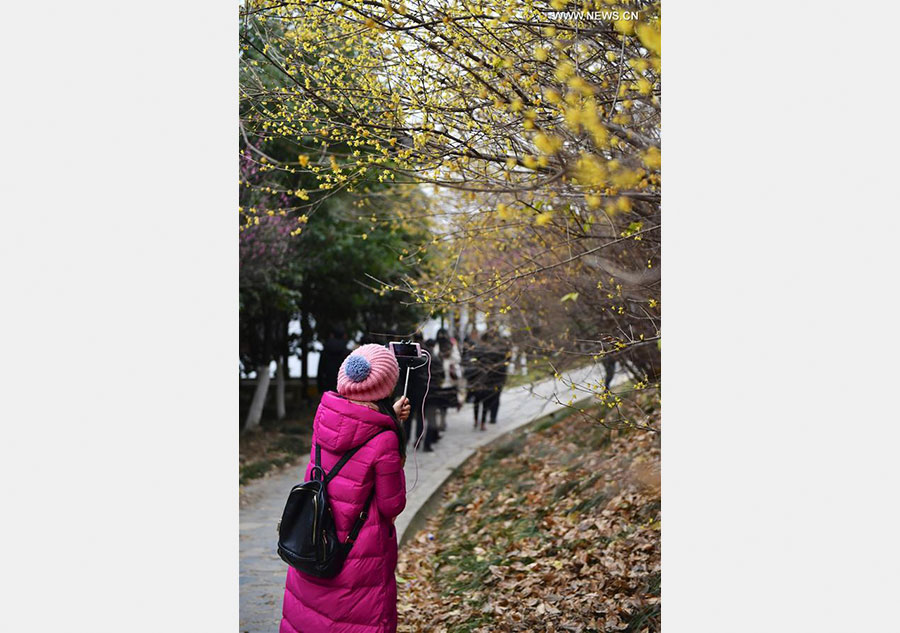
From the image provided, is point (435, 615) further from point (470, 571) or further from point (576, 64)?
point (576, 64)

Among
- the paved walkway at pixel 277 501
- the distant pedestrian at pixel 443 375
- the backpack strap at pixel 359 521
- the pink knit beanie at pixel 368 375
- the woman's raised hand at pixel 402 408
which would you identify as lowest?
the paved walkway at pixel 277 501

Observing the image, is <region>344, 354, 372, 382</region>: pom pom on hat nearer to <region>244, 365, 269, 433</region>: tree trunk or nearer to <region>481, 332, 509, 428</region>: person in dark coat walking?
<region>481, 332, 509, 428</region>: person in dark coat walking

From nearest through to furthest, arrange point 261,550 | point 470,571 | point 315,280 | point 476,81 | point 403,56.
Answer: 1. point 476,81
2. point 403,56
3. point 470,571
4. point 261,550
5. point 315,280

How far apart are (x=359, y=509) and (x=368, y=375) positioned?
22.1 inches

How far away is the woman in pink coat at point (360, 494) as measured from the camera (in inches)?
124

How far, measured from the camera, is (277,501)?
8125mm

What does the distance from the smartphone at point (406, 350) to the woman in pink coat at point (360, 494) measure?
1.11ft

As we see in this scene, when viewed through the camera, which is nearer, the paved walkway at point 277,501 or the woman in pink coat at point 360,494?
the woman in pink coat at point 360,494

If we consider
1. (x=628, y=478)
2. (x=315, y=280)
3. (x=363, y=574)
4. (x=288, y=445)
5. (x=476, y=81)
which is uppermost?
(x=476, y=81)

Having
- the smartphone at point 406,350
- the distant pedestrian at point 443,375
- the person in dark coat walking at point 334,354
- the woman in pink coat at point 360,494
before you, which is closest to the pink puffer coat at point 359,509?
the woman in pink coat at point 360,494

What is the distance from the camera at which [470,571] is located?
5793 mm

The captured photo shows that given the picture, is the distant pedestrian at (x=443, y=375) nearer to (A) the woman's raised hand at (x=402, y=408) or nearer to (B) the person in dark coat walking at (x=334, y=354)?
(B) the person in dark coat walking at (x=334, y=354)

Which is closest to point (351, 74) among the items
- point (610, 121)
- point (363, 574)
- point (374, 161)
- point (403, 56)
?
point (403, 56)

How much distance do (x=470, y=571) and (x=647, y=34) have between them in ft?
14.2
